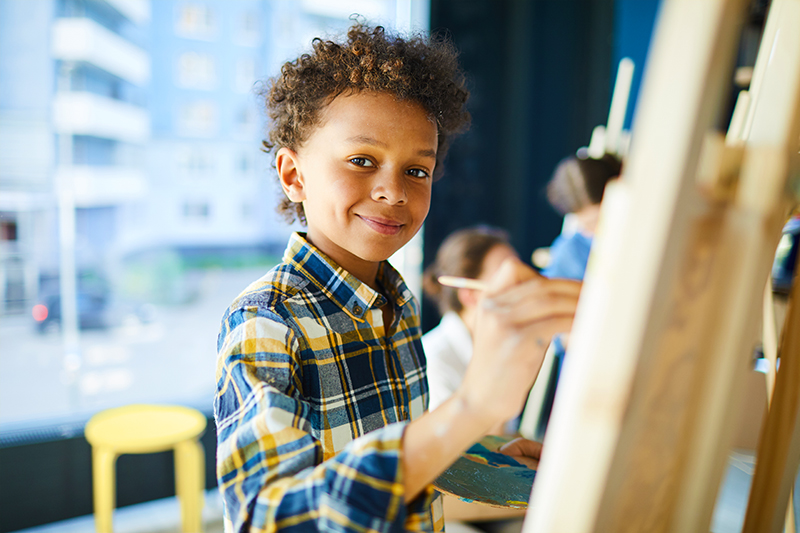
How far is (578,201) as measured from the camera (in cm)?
235

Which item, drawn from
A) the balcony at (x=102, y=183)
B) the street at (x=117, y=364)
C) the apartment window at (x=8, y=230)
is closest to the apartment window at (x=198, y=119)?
the balcony at (x=102, y=183)

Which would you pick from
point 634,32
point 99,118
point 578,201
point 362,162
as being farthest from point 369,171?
point 634,32

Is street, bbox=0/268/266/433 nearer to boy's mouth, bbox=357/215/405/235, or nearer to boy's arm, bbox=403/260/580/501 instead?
boy's mouth, bbox=357/215/405/235

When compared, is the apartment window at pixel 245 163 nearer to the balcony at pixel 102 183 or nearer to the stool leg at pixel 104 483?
the balcony at pixel 102 183

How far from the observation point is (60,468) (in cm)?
229

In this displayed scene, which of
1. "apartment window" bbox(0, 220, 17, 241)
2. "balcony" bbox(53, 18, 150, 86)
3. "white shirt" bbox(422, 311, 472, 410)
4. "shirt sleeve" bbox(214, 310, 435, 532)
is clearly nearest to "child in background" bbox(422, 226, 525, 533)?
"white shirt" bbox(422, 311, 472, 410)

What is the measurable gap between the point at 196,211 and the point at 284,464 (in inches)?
94.7

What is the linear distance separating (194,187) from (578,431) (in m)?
2.60

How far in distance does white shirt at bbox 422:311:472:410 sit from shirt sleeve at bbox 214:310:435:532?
3.76 feet

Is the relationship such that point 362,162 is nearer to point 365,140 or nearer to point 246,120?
point 365,140

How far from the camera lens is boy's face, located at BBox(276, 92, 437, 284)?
2.49 ft

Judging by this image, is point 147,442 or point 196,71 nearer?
point 147,442

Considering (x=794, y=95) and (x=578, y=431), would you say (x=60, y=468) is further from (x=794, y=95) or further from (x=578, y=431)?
(x=794, y=95)

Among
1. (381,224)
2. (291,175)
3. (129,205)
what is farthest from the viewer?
(129,205)
